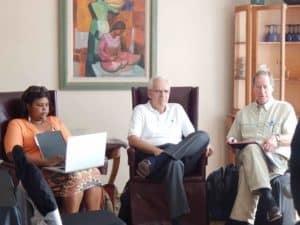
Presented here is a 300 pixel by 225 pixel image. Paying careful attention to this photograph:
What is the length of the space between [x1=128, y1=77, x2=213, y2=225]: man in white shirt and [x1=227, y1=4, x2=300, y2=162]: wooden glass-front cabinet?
910 mm

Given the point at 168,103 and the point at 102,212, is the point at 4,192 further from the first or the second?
the point at 168,103

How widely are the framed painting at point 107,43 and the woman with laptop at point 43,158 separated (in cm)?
84

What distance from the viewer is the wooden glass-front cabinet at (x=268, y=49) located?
4.81 meters

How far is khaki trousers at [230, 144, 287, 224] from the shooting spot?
3.78 metres

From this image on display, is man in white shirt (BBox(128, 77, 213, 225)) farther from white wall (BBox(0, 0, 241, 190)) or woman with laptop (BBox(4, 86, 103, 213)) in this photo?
white wall (BBox(0, 0, 241, 190))

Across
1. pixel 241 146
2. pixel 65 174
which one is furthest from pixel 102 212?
pixel 241 146

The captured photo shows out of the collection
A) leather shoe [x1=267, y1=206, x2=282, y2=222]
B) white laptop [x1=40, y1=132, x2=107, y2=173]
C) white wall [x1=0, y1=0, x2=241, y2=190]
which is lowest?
leather shoe [x1=267, y1=206, x2=282, y2=222]

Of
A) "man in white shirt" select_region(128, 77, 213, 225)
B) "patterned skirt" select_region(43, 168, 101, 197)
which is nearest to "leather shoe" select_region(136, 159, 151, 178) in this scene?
"man in white shirt" select_region(128, 77, 213, 225)

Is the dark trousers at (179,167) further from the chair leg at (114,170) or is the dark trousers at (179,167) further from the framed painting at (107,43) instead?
the framed painting at (107,43)

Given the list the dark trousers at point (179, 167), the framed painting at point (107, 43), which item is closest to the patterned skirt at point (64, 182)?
the dark trousers at point (179, 167)

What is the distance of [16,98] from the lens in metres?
4.06

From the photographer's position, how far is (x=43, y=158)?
369cm

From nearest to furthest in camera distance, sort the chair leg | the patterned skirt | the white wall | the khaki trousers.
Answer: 1. the patterned skirt
2. the khaki trousers
3. the chair leg
4. the white wall

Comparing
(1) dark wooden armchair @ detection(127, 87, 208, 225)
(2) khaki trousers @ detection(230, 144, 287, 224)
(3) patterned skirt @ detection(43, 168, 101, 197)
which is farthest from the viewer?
(1) dark wooden armchair @ detection(127, 87, 208, 225)
